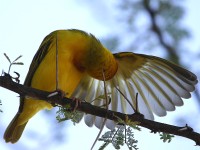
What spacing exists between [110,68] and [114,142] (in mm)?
1353

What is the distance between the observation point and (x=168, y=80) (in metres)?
4.47

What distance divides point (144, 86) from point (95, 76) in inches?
32.4

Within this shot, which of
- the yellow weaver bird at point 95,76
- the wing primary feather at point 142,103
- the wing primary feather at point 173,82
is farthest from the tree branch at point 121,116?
the wing primary feather at point 142,103

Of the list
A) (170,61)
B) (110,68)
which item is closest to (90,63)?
(110,68)

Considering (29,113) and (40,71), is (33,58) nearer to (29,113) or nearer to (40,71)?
(40,71)

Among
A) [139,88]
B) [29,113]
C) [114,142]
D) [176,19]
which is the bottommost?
[114,142]

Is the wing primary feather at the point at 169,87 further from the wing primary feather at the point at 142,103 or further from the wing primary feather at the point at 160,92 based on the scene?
the wing primary feather at the point at 142,103

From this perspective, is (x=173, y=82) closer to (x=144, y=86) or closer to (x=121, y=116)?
(x=144, y=86)

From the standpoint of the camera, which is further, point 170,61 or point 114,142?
point 170,61

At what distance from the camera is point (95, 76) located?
4078 mm

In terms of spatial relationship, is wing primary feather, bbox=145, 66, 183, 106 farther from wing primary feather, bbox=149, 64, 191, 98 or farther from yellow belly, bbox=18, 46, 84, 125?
yellow belly, bbox=18, 46, 84, 125

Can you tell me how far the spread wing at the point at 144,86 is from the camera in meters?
4.24

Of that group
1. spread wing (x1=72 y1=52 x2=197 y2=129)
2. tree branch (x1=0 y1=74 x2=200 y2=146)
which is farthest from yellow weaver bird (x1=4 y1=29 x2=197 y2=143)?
tree branch (x1=0 y1=74 x2=200 y2=146)

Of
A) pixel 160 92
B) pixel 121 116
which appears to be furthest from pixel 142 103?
pixel 121 116
